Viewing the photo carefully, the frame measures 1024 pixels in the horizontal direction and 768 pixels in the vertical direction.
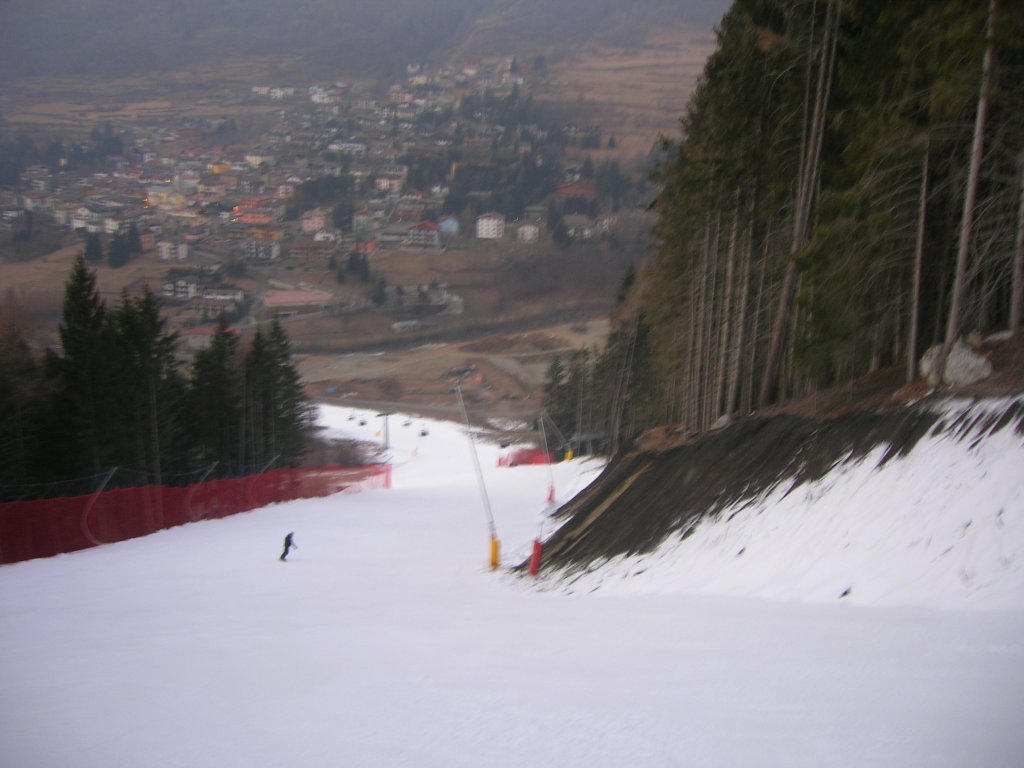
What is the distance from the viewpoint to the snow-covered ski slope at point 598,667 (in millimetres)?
6219

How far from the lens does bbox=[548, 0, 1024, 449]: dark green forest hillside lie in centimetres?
1529

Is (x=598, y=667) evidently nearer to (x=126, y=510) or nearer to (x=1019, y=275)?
(x=1019, y=275)

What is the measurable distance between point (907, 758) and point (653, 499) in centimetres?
1479

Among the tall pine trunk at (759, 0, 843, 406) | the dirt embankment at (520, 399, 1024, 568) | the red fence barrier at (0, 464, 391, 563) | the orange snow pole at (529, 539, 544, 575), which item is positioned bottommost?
the red fence barrier at (0, 464, 391, 563)

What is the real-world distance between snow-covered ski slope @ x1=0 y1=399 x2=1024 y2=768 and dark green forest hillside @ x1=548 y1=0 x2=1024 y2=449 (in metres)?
6.22

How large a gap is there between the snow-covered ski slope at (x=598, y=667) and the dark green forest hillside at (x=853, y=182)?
622 centimetres

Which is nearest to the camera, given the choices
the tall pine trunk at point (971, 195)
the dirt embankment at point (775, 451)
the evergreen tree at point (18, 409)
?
the dirt embankment at point (775, 451)

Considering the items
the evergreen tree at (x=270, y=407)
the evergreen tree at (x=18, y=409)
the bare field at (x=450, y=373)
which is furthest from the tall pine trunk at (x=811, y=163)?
the bare field at (x=450, y=373)

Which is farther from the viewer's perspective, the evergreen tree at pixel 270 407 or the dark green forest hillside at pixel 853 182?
the evergreen tree at pixel 270 407

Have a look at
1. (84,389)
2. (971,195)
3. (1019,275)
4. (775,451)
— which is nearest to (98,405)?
(84,389)

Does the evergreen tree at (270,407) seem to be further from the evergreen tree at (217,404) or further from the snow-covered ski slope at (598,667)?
the snow-covered ski slope at (598,667)

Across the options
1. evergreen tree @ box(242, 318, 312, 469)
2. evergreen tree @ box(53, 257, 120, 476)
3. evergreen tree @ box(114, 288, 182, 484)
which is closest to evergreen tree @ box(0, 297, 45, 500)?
evergreen tree @ box(53, 257, 120, 476)

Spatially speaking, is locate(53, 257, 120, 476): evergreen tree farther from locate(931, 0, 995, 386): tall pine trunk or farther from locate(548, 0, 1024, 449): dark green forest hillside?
locate(931, 0, 995, 386): tall pine trunk

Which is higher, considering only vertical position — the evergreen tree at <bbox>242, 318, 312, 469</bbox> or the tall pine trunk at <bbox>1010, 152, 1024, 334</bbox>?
the tall pine trunk at <bbox>1010, 152, 1024, 334</bbox>
